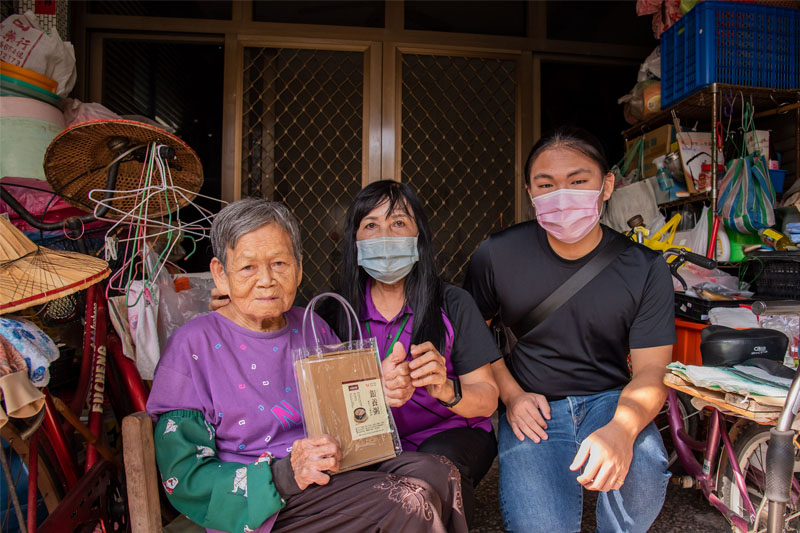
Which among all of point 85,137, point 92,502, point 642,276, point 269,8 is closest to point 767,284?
point 642,276

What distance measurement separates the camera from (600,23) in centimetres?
482

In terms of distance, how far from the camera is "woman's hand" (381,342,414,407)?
1443mm

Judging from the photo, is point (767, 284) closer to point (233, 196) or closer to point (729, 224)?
point (729, 224)

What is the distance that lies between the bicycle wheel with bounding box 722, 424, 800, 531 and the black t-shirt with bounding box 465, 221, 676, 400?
1.85 ft

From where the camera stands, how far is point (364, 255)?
1.90 metres

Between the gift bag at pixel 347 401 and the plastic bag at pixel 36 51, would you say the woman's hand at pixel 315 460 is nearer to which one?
the gift bag at pixel 347 401

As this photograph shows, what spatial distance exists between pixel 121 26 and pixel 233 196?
1.62 metres

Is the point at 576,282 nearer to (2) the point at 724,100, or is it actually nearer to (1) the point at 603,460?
(1) the point at 603,460

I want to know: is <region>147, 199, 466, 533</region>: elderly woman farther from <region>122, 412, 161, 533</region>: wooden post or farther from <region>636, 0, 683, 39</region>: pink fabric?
<region>636, 0, 683, 39</region>: pink fabric

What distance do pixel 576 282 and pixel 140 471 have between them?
1.61 m

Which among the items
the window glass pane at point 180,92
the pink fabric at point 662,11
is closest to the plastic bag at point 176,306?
the window glass pane at point 180,92

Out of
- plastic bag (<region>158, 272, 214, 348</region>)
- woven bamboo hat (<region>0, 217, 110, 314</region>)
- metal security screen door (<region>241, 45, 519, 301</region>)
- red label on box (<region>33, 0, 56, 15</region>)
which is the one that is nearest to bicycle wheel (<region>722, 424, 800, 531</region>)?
plastic bag (<region>158, 272, 214, 348</region>)

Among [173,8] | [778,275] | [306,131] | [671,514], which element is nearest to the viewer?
[671,514]

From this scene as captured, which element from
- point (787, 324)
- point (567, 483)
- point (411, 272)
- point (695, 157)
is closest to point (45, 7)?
point (411, 272)
